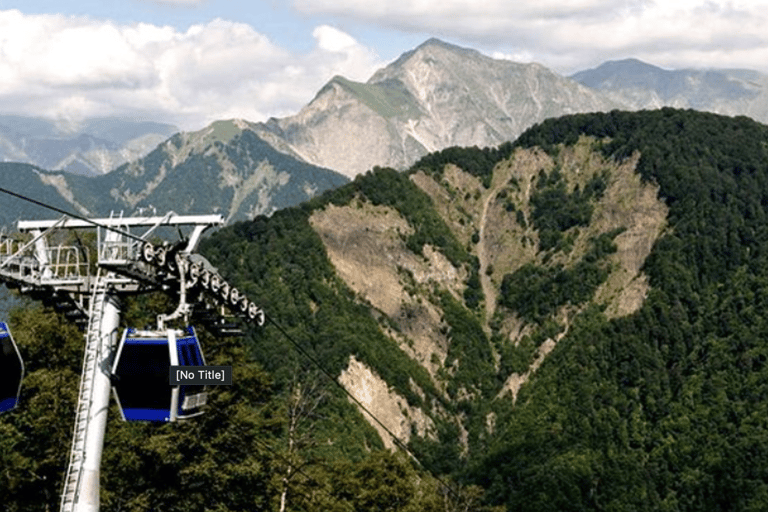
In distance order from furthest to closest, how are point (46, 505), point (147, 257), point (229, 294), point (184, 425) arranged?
point (46, 505), point (184, 425), point (229, 294), point (147, 257)

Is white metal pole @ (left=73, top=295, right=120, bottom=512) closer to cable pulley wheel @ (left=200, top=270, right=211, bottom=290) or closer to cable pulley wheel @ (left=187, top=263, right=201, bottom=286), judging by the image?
cable pulley wheel @ (left=187, top=263, right=201, bottom=286)

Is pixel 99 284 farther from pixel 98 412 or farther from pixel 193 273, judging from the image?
pixel 98 412

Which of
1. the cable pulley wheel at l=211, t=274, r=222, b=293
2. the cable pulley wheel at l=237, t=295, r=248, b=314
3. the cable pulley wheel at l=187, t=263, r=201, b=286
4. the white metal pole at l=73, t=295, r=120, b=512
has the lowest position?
the white metal pole at l=73, t=295, r=120, b=512

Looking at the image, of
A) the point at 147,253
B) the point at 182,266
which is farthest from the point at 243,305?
the point at 147,253

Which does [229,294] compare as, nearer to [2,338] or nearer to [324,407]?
[2,338]

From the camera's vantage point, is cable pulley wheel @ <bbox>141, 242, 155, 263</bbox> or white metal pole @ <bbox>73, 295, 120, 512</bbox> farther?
white metal pole @ <bbox>73, 295, 120, 512</bbox>

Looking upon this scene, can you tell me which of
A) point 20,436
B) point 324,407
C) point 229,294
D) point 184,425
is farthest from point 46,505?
point 324,407

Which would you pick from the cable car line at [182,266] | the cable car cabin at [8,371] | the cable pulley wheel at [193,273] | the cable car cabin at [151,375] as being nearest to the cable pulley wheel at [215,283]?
the cable car line at [182,266]

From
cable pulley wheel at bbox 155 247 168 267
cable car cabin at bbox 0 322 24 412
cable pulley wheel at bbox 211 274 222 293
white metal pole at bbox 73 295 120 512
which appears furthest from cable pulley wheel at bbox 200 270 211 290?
cable car cabin at bbox 0 322 24 412
